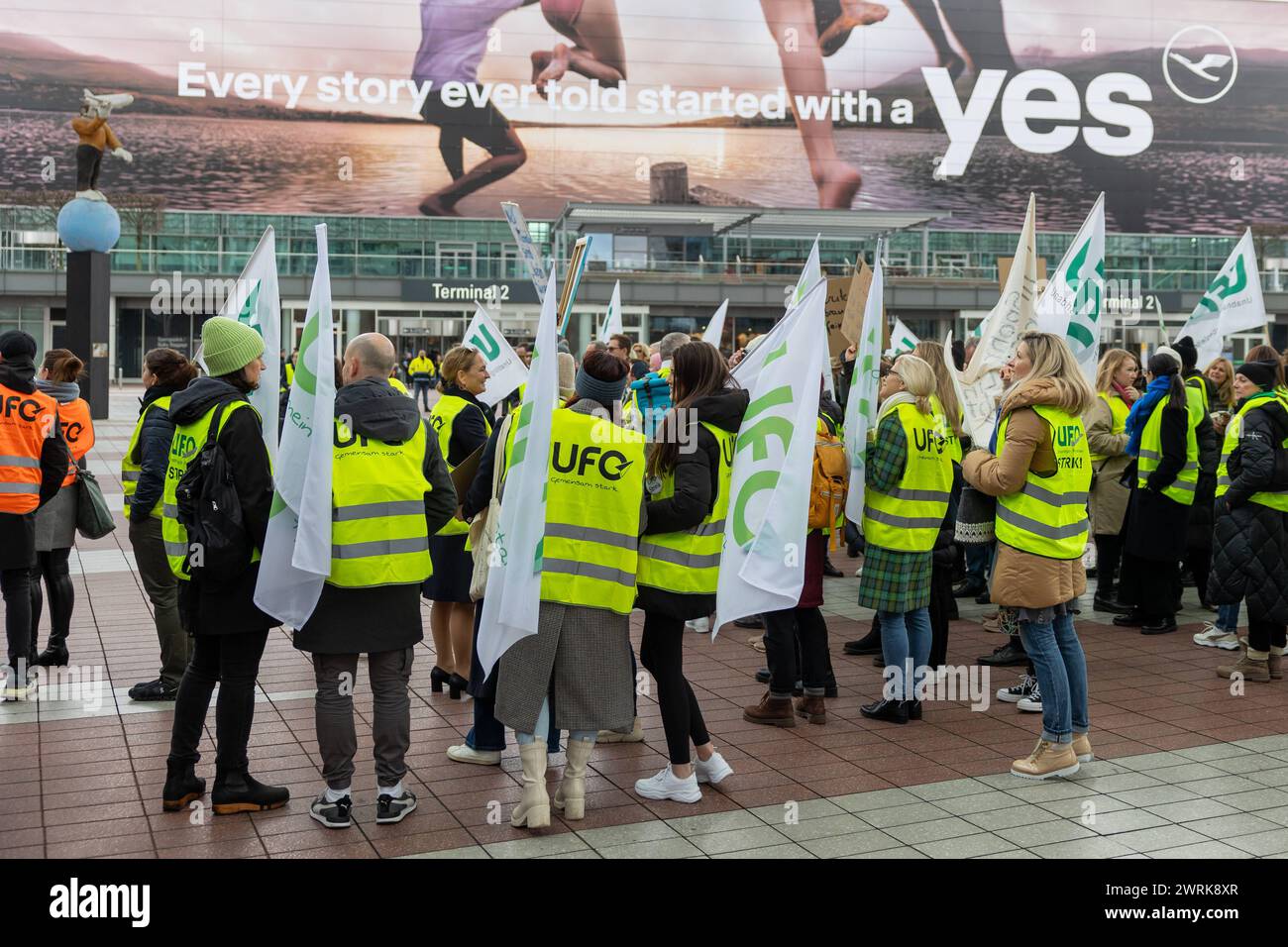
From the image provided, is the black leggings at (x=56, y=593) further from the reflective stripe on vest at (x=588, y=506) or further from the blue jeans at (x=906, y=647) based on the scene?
the blue jeans at (x=906, y=647)

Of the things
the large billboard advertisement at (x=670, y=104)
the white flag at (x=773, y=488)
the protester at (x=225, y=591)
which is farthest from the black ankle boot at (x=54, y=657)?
the large billboard advertisement at (x=670, y=104)

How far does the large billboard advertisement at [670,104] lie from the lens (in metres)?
52.8

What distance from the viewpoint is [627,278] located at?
45188 millimetres

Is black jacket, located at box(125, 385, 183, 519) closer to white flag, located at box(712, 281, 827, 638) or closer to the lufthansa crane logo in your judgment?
white flag, located at box(712, 281, 827, 638)

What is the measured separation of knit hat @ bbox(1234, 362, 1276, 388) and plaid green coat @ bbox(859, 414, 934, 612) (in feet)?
7.92

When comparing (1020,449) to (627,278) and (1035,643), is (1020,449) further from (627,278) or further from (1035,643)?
(627,278)

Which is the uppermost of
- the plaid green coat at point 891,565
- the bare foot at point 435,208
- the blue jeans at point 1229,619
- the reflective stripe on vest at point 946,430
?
the bare foot at point 435,208

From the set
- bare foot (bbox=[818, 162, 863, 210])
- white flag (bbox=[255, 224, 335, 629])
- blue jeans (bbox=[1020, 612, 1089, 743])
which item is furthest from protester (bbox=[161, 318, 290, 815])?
bare foot (bbox=[818, 162, 863, 210])

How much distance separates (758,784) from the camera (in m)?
5.64

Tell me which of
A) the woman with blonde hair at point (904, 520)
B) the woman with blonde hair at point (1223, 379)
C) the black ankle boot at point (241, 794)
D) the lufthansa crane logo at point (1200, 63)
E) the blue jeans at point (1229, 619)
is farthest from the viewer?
the lufthansa crane logo at point (1200, 63)

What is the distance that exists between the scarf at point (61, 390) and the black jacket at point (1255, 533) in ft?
22.0

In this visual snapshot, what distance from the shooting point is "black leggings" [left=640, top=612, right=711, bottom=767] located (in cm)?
536

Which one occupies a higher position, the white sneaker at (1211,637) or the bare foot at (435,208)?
the bare foot at (435,208)

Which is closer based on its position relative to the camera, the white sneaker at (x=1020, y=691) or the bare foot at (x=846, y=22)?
the white sneaker at (x=1020, y=691)
